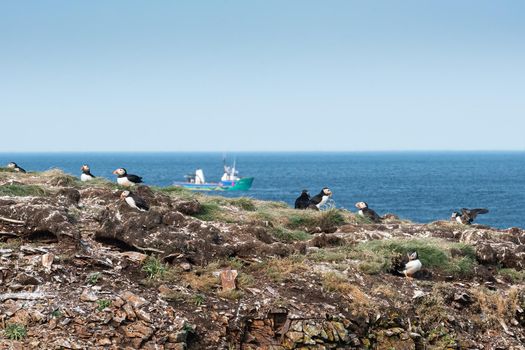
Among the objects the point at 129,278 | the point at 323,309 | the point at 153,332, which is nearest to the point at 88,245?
the point at 129,278

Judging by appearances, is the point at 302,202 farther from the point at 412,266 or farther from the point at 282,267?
the point at 282,267

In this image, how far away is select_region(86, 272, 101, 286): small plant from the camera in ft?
47.2

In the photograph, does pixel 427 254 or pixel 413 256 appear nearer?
pixel 413 256

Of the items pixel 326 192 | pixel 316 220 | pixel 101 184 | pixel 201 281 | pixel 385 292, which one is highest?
pixel 101 184

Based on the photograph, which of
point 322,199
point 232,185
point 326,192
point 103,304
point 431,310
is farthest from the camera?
point 232,185

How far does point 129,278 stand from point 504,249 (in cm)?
1115

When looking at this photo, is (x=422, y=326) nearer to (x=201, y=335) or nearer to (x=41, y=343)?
(x=201, y=335)

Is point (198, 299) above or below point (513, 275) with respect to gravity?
above

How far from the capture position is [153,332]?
43.7 feet

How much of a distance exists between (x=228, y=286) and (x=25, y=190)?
954 cm

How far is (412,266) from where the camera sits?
685 inches

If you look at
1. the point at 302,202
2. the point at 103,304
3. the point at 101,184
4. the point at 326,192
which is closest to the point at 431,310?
the point at 103,304

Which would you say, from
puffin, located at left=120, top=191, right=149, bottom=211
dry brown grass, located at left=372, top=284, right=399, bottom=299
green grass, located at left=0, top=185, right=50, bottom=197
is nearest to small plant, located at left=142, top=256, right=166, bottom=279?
puffin, located at left=120, top=191, right=149, bottom=211

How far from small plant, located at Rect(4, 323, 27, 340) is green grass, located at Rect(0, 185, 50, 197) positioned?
8.71 m
